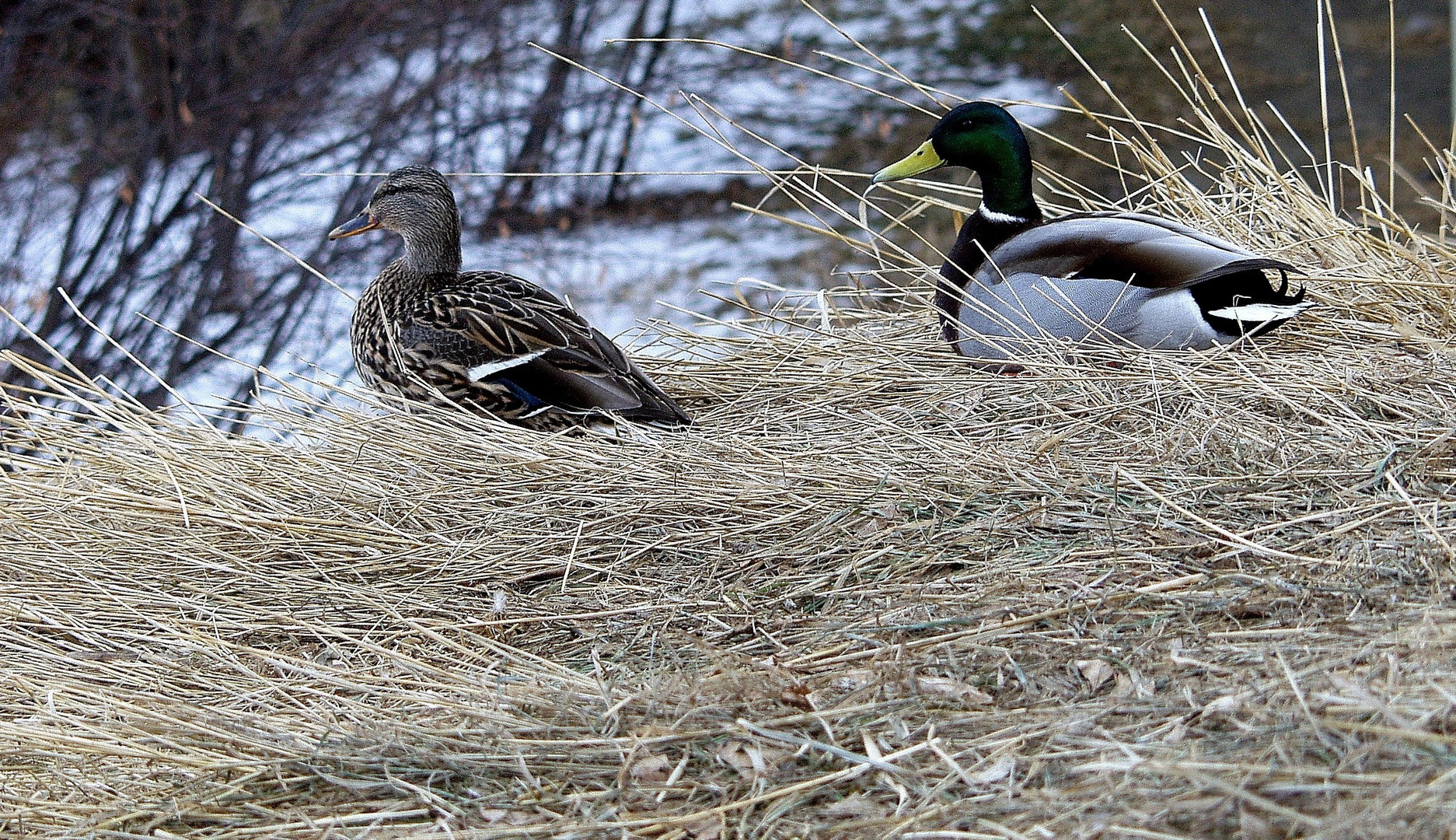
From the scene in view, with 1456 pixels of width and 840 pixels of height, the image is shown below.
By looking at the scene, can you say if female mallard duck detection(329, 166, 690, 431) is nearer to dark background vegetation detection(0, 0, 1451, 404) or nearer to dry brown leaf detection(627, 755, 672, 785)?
dark background vegetation detection(0, 0, 1451, 404)

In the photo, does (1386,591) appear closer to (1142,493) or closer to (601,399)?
(1142,493)

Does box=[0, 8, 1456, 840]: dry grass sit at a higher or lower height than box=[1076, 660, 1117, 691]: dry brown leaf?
higher

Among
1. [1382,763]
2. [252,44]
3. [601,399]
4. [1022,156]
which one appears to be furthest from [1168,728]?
[252,44]

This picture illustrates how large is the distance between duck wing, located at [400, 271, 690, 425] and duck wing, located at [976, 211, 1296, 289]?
83cm

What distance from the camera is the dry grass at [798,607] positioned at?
1770mm

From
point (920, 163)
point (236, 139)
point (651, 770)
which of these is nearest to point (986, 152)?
point (920, 163)

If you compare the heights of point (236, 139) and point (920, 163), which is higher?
point (236, 139)

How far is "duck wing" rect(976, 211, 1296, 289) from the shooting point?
2.93m

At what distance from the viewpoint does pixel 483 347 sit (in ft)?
11.0

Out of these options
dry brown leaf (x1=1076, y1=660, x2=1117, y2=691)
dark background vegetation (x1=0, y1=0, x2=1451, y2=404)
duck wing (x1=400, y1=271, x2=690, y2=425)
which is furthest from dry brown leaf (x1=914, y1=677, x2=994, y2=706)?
dark background vegetation (x1=0, y1=0, x2=1451, y2=404)

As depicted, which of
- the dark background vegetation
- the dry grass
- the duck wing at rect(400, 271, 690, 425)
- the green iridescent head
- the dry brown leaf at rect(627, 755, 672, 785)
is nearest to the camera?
the dry grass

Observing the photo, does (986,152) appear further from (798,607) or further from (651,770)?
(651,770)

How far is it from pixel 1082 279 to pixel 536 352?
122 cm

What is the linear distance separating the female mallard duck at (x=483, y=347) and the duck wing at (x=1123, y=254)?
836mm
